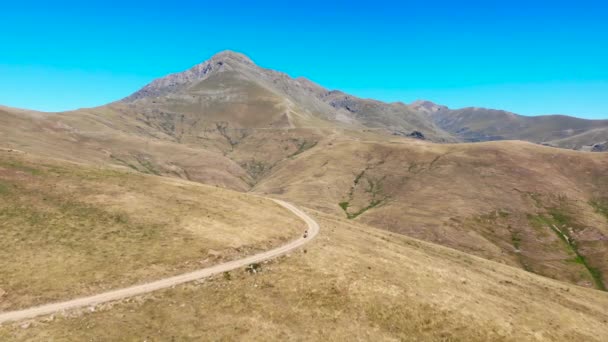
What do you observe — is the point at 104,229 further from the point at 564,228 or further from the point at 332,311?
the point at 564,228

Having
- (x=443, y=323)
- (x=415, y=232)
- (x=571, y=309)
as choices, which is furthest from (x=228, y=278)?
(x=415, y=232)

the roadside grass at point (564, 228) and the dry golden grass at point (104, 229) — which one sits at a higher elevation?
the dry golden grass at point (104, 229)

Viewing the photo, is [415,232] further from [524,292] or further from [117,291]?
[117,291]

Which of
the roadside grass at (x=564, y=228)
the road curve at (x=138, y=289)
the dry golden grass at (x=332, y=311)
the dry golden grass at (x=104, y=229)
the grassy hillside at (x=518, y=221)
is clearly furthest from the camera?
the grassy hillside at (x=518, y=221)

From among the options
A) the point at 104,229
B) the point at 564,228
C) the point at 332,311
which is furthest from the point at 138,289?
the point at 564,228

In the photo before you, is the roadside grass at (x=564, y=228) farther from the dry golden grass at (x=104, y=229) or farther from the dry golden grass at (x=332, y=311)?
the dry golden grass at (x=104, y=229)

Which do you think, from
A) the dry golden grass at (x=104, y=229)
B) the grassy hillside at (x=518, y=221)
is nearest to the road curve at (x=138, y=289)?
the dry golden grass at (x=104, y=229)
